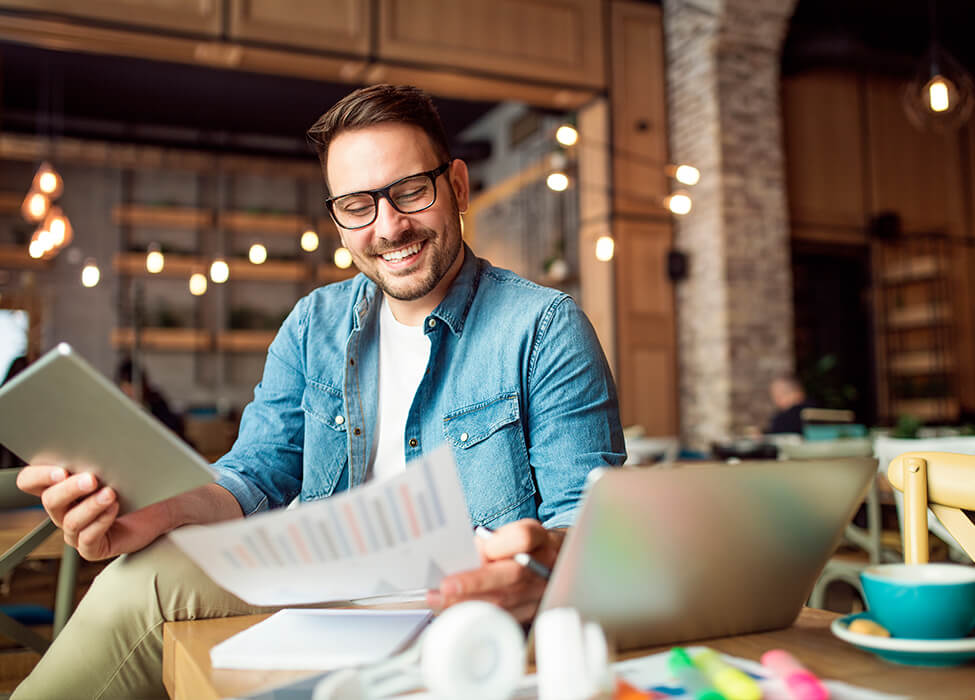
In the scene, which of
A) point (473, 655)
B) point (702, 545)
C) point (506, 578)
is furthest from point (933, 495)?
point (473, 655)

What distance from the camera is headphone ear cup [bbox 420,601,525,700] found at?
21.2 inches

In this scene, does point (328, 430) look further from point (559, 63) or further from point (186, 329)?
point (186, 329)

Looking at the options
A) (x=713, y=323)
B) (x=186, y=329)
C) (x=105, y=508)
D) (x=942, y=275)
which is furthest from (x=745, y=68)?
(x=105, y=508)

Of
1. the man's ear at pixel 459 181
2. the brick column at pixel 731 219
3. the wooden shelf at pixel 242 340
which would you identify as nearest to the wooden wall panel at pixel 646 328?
the brick column at pixel 731 219

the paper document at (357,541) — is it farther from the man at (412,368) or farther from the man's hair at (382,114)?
the man's hair at (382,114)

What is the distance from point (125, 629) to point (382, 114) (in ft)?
2.66

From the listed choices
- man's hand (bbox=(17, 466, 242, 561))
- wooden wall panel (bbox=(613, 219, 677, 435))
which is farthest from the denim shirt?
wooden wall panel (bbox=(613, 219, 677, 435))

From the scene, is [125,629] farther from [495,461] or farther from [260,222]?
[260,222]

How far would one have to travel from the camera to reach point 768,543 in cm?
72

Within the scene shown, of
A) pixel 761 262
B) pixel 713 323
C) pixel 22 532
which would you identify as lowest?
pixel 22 532

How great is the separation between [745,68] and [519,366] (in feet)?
21.4

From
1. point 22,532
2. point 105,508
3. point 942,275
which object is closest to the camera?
point 105,508

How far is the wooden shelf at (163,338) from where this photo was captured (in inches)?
362

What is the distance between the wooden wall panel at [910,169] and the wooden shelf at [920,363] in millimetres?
1244
